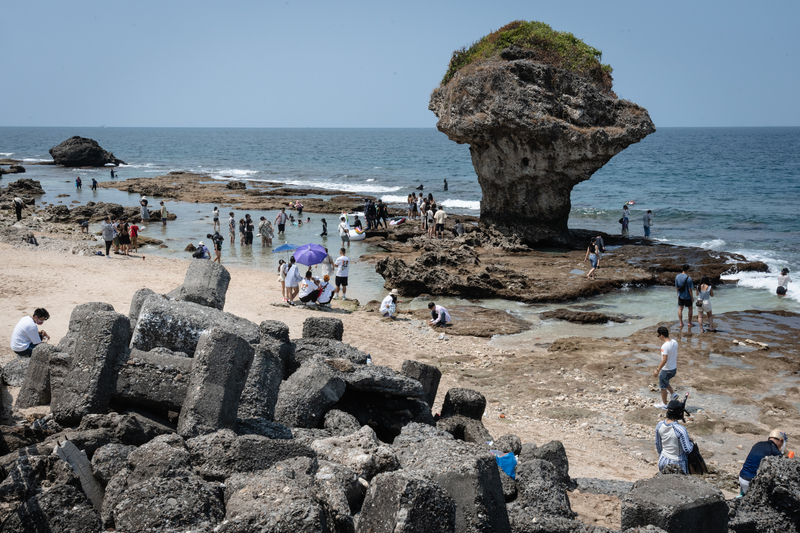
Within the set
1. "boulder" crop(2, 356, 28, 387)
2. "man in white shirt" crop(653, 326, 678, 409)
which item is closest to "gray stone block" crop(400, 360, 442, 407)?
"man in white shirt" crop(653, 326, 678, 409)

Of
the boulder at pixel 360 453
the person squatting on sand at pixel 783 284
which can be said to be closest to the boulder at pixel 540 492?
the boulder at pixel 360 453

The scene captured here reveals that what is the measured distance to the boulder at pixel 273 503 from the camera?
435 cm

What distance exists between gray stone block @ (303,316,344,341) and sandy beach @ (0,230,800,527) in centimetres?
234

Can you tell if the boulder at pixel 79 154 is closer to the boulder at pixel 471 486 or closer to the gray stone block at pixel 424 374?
the gray stone block at pixel 424 374

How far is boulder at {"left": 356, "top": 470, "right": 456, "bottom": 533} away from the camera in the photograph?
440 centimetres

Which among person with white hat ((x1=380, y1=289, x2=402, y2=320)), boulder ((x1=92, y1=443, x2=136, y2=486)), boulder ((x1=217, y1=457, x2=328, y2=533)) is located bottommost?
person with white hat ((x1=380, y1=289, x2=402, y2=320))

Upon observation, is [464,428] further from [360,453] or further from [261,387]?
[261,387]

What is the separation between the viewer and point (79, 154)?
73.0 m

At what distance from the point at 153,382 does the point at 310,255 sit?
1130 centimetres

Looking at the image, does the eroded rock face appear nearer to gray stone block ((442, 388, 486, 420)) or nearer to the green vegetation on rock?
the green vegetation on rock

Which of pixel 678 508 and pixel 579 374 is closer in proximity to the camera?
pixel 678 508

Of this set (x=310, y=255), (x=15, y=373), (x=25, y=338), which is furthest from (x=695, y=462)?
(x=310, y=255)

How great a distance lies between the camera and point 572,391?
39.2 feet

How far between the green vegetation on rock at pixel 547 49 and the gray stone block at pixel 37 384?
74.5ft
